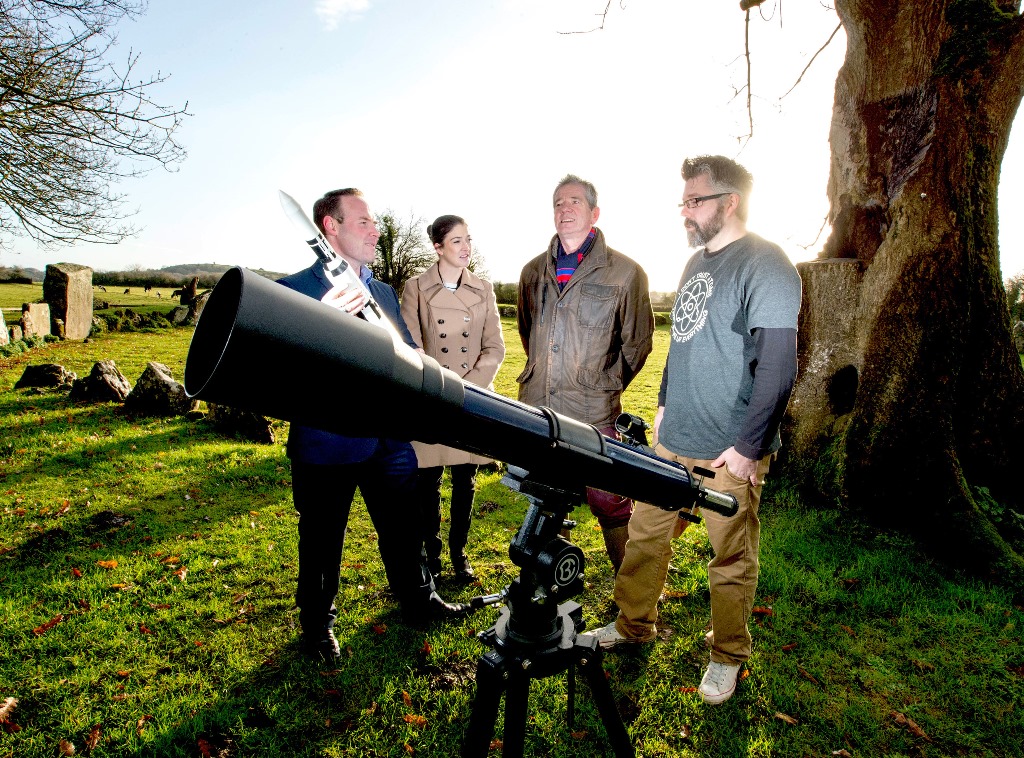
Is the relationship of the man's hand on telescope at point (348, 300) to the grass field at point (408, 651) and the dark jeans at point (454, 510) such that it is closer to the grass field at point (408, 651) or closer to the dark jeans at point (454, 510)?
the dark jeans at point (454, 510)

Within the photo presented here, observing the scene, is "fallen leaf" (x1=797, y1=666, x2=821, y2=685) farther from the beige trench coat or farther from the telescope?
the beige trench coat

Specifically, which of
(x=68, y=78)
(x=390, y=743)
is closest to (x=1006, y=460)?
(x=390, y=743)

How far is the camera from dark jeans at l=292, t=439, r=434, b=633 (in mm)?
3152

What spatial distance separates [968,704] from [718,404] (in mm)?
2374

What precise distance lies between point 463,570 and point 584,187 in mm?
A: 3221

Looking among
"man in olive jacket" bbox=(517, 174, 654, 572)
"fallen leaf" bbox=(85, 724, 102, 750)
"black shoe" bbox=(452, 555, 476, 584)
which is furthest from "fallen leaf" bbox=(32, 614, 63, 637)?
"man in olive jacket" bbox=(517, 174, 654, 572)

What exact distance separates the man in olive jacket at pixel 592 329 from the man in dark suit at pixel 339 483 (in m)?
1.16

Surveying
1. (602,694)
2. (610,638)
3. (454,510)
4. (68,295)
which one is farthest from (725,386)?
(68,295)

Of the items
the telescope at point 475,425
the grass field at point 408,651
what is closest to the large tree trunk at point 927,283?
the grass field at point 408,651

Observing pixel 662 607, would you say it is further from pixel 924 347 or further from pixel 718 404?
pixel 924 347

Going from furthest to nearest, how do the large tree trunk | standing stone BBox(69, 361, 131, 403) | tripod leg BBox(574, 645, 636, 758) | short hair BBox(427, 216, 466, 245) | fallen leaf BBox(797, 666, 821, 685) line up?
standing stone BBox(69, 361, 131, 403) → the large tree trunk → short hair BBox(427, 216, 466, 245) → fallen leaf BBox(797, 666, 821, 685) → tripod leg BBox(574, 645, 636, 758)

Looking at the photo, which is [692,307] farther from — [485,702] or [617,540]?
[485,702]

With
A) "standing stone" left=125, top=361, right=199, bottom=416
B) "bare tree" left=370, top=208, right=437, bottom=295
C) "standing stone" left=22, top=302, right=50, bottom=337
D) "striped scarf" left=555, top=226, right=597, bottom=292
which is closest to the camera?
"striped scarf" left=555, top=226, right=597, bottom=292

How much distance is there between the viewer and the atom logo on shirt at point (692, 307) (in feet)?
10.4
